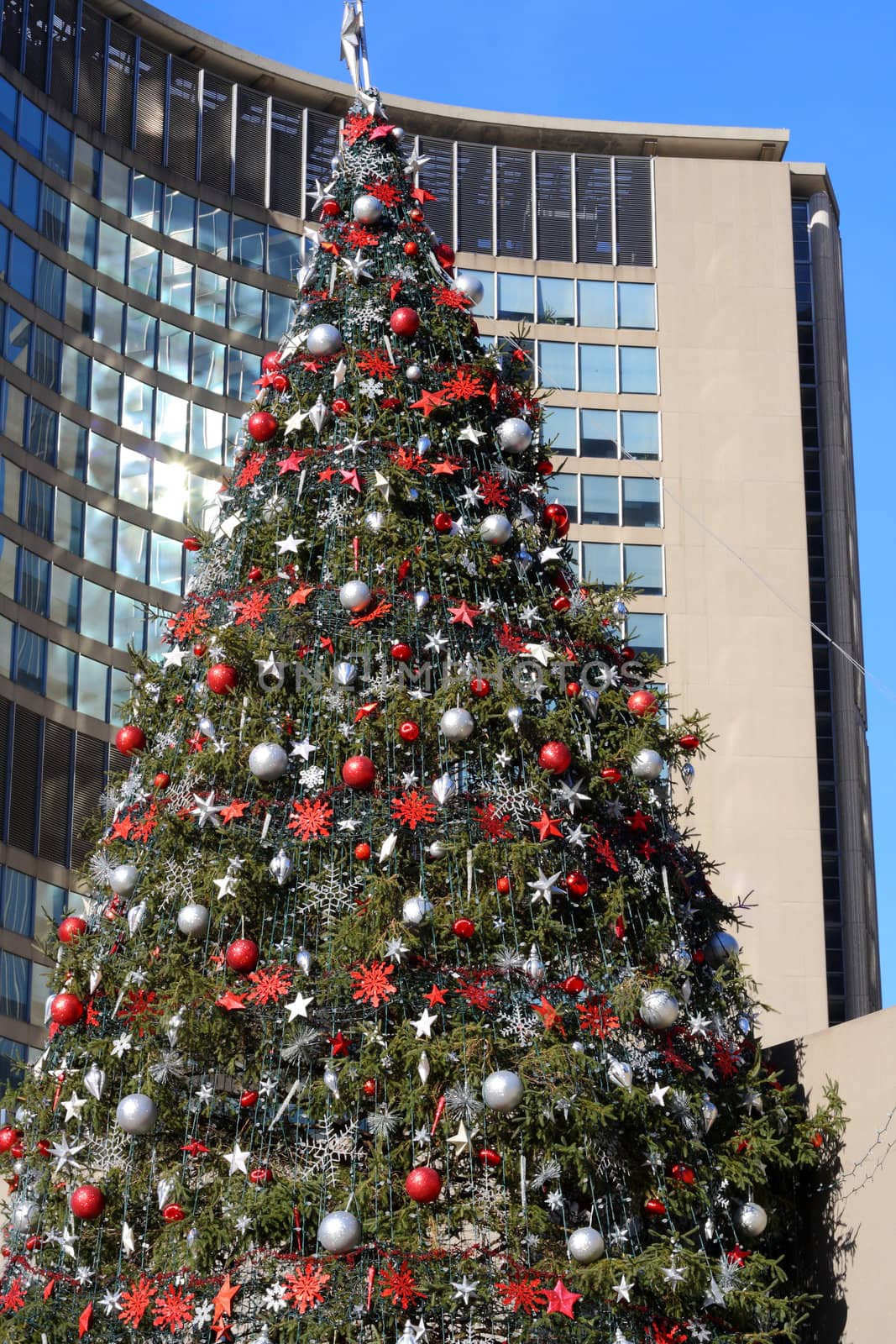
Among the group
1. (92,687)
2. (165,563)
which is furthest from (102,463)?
(92,687)

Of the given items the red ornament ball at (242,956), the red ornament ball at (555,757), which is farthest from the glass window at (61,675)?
the red ornament ball at (242,956)

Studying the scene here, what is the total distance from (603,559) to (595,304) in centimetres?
646

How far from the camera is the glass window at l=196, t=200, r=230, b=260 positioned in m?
40.0

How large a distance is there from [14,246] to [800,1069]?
27.5m

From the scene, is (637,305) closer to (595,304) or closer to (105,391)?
(595,304)

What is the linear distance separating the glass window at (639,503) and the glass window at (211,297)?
973 cm

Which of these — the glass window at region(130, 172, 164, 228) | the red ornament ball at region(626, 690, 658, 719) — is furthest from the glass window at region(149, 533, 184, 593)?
the red ornament ball at region(626, 690, 658, 719)

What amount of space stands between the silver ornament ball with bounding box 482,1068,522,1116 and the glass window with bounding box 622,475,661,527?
31.9 m

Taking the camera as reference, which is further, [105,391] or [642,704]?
[105,391]

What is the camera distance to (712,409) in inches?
1661

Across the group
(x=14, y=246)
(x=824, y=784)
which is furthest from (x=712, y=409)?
(x=14, y=246)

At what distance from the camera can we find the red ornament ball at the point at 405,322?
470 inches

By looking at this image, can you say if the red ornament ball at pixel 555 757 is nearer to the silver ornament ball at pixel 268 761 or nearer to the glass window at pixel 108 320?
the silver ornament ball at pixel 268 761

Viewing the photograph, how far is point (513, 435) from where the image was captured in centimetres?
1207
